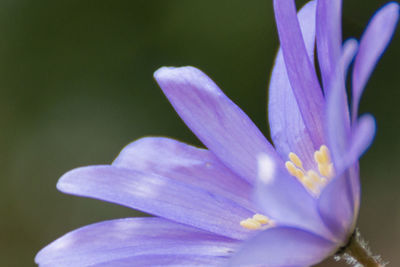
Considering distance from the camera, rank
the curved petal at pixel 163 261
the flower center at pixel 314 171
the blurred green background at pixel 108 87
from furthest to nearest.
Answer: the blurred green background at pixel 108 87 → the flower center at pixel 314 171 → the curved petal at pixel 163 261

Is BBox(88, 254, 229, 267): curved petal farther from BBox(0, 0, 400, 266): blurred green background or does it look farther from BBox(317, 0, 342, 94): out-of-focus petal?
BBox(0, 0, 400, 266): blurred green background

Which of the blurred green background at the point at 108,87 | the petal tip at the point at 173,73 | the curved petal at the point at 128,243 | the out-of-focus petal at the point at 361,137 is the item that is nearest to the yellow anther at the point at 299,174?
the curved petal at the point at 128,243

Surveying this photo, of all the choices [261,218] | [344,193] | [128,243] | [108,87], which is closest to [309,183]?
[261,218]

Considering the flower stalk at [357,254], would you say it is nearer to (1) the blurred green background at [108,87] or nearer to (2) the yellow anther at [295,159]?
(2) the yellow anther at [295,159]

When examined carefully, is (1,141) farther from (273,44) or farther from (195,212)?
(195,212)

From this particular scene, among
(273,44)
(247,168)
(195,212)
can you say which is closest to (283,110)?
(247,168)
